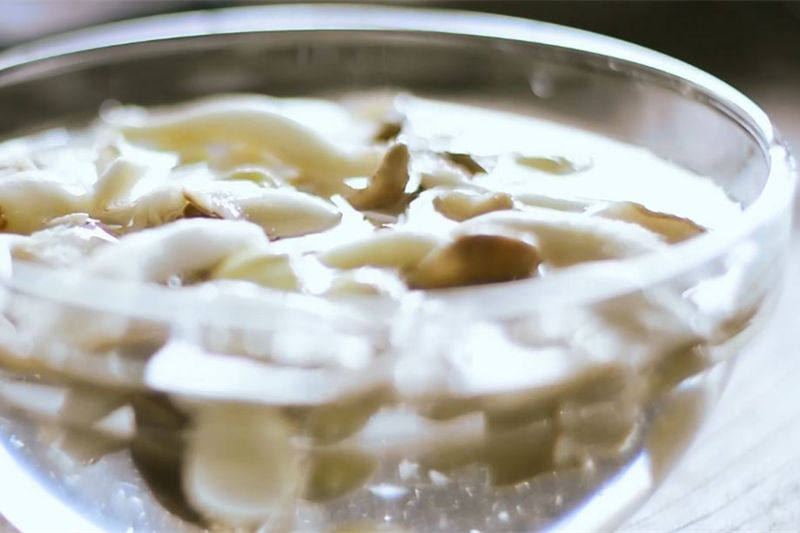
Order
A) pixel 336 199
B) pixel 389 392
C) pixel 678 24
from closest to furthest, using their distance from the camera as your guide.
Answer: pixel 389 392 < pixel 336 199 < pixel 678 24

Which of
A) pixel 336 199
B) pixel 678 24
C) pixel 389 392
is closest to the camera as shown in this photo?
pixel 389 392

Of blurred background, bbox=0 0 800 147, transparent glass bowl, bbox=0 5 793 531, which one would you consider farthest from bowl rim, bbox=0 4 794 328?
blurred background, bbox=0 0 800 147

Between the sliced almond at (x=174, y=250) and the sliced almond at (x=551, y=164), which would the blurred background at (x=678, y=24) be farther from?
the sliced almond at (x=174, y=250)

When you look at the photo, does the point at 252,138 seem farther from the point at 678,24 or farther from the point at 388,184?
the point at 678,24

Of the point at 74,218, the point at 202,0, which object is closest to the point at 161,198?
the point at 74,218

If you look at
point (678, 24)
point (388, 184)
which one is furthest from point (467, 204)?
point (678, 24)

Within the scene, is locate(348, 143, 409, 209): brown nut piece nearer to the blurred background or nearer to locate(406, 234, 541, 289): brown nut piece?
locate(406, 234, 541, 289): brown nut piece
